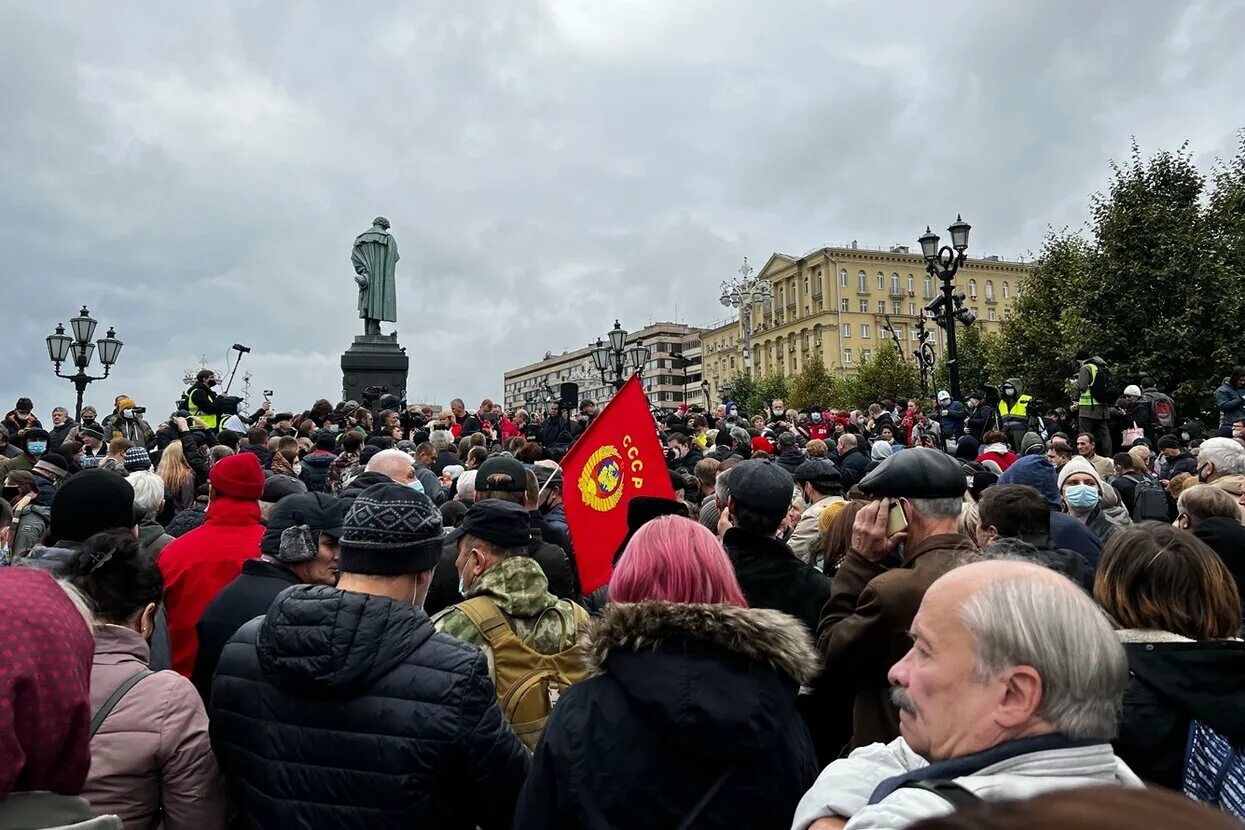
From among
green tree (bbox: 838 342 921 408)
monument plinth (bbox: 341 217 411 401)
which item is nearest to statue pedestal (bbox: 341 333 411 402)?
monument plinth (bbox: 341 217 411 401)

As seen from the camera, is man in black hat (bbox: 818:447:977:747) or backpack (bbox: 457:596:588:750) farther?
backpack (bbox: 457:596:588:750)

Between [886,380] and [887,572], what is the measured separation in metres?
64.8

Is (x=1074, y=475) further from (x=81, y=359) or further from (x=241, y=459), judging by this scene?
(x=81, y=359)

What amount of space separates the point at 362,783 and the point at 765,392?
86445 millimetres

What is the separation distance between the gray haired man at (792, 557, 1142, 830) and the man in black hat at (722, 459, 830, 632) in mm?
1970

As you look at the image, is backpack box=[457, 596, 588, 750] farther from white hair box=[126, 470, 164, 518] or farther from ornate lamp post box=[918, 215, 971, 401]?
ornate lamp post box=[918, 215, 971, 401]

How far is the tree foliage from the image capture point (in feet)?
81.5

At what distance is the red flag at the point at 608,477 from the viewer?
4914 mm

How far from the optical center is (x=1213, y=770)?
253 cm

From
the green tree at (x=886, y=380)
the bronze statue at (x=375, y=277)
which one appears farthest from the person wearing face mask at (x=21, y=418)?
the green tree at (x=886, y=380)

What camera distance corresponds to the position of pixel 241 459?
4613 millimetres

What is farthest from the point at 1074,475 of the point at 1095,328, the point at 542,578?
the point at 1095,328

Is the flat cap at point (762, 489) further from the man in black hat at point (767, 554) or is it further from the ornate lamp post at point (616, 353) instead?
the ornate lamp post at point (616, 353)

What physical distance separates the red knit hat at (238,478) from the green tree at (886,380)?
5950 centimetres
